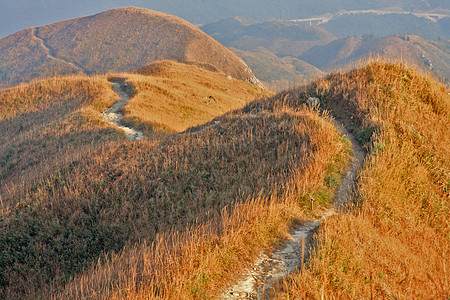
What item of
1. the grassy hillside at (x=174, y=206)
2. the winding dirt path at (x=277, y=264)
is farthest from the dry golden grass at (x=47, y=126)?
the winding dirt path at (x=277, y=264)

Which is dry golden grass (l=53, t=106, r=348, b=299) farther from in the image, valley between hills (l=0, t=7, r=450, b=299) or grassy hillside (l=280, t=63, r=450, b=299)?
grassy hillside (l=280, t=63, r=450, b=299)

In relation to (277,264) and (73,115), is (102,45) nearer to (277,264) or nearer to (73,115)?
(73,115)

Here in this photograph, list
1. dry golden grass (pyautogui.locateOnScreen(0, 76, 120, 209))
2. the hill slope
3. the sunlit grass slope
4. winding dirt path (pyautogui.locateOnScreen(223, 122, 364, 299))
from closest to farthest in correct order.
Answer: winding dirt path (pyautogui.locateOnScreen(223, 122, 364, 299)) < the sunlit grass slope < dry golden grass (pyautogui.locateOnScreen(0, 76, 120, 209)) < the hill slope

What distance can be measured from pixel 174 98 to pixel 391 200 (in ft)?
98.4

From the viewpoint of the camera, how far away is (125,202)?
1048 cm

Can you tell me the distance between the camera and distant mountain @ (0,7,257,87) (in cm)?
9675

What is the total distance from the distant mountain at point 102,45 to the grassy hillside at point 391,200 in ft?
257

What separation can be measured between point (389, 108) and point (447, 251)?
6935 millimetres

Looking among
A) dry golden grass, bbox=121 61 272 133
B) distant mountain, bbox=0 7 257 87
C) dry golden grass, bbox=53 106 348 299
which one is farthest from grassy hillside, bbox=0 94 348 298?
distant mountain, bbox=0 7 257 87

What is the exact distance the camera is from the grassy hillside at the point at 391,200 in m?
4.49

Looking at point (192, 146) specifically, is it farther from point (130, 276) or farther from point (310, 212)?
point (130, 276)

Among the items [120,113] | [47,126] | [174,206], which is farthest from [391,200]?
[47,126]

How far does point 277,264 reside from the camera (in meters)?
5.11

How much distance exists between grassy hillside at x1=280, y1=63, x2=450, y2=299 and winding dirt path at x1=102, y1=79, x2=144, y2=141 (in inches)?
529
